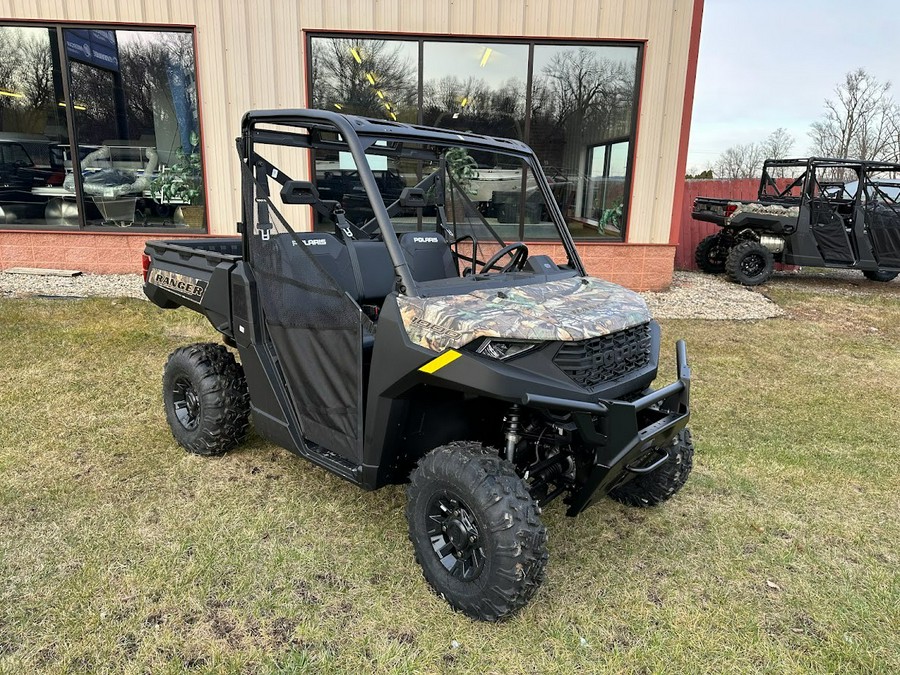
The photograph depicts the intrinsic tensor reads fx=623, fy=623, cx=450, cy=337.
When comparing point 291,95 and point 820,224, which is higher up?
point 291,95

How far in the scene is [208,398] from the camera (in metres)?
3.61

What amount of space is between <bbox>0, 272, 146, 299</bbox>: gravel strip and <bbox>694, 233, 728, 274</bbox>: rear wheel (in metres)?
9.23

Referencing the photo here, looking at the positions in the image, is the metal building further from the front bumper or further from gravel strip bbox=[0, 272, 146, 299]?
the front bumper

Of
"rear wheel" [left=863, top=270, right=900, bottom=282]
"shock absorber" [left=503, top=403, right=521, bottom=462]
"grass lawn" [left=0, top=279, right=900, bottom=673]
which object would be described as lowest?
"grass lawn" [left=0, top=279, right=900, bottom=673]

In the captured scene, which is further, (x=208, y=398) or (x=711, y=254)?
(x=711, y=254)

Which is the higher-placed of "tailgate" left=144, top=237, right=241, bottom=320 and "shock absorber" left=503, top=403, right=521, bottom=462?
"tailgate" left=144, top=237, right=241, bottom=320

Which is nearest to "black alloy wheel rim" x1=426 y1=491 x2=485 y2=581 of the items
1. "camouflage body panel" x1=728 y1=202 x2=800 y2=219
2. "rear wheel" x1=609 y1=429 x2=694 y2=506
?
"rear wheel" x1=609 y1=429 x2=694 y2=506

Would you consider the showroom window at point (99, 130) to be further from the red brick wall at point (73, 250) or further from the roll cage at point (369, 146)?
the roll cage at point (369, 146)

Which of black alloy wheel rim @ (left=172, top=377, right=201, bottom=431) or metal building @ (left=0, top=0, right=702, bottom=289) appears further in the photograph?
metal building @ (left=0, top=0, right=702, bottom=289)

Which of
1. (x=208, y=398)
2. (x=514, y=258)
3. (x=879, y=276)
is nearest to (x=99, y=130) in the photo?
(x=208, y=398)

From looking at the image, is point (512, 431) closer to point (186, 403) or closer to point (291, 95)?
point (186, 403)

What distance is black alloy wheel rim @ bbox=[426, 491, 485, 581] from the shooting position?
2.48m

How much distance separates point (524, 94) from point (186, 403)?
667 centimetres

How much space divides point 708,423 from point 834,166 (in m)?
7.47
